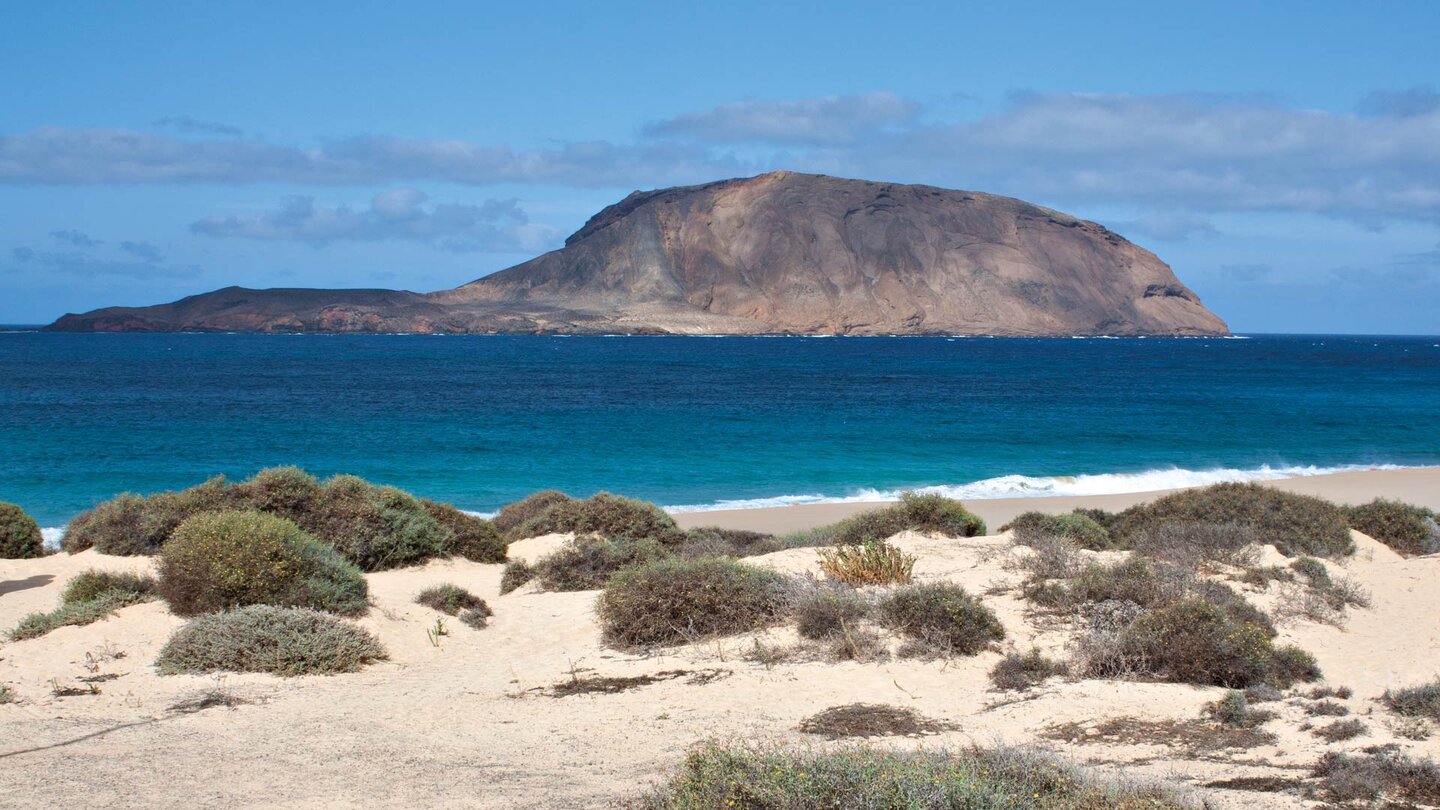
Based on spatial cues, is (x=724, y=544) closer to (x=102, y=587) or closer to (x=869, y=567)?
(x=869, y=567)

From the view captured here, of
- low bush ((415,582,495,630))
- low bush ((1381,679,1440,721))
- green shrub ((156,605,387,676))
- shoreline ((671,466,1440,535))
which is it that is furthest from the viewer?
shoreline ((671,466,1440,535))

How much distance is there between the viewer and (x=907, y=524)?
14930 mm

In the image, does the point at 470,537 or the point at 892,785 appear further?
the point at 470,537

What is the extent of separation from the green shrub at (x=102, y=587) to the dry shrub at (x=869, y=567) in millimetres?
6799

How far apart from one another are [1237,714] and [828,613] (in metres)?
3.43

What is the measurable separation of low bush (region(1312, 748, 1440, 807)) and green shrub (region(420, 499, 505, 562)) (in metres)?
10.7

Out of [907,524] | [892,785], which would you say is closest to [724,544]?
[907,524]

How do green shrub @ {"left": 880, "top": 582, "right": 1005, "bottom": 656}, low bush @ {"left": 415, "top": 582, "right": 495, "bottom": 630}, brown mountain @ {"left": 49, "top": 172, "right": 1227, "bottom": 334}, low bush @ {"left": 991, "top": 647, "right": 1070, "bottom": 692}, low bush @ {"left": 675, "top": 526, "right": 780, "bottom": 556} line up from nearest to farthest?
1. low bush @ {"left": 991, "top": 647, "right": 1070, "bottom": 692}
2. green shrub @ {"left": 880, "top": 582, "right": 1005, "bottom": 656}
3. low bush @ {"left": 415, "top": 582, "right": 495, "bottom": 630}
4. low bush @ {"left": 675, "top": 526, "right": 780, "bottom": 556}
5. brown mountain @ {"left": 49, "top": 172, "right": 1227, "bottom": 334}

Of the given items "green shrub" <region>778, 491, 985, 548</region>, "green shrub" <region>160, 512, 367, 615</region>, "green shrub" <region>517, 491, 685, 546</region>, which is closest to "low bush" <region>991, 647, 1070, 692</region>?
"green shrub" <region>778, 491, 985, 548</region>

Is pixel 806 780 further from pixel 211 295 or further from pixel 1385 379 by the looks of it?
pixel 211 295

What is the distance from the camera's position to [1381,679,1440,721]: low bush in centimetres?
718

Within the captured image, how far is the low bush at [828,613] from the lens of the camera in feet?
31.2

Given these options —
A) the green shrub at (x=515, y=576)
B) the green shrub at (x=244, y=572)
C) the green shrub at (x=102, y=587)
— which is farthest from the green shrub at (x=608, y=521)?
the green shrub at (x=102, y=587)

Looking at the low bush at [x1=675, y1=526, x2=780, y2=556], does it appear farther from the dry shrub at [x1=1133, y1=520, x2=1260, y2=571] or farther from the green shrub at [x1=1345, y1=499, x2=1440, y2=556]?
the green shrub at [x1=1345, y1=499, x2=1440, y2=556]
